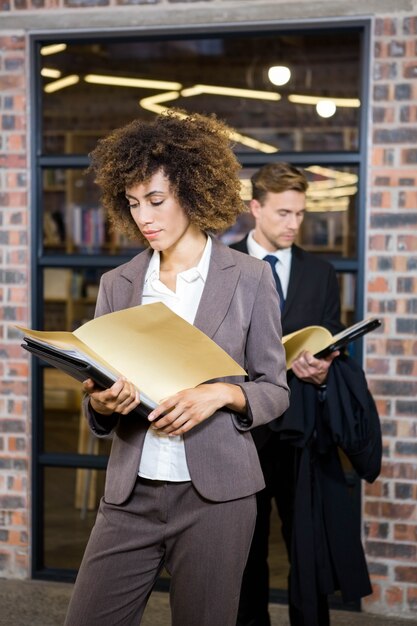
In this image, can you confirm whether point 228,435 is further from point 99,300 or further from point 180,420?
point 99,300

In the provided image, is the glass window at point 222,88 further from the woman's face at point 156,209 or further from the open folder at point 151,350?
the open folder at point 151,350

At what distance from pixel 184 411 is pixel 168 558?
0.39 m

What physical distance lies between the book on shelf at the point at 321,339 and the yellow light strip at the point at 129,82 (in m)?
7.48

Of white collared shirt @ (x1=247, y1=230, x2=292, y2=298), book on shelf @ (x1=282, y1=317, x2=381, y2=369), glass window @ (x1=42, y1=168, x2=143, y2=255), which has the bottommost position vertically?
book on shelf @ (x1=282, y1=317, x2=381, y2=369)

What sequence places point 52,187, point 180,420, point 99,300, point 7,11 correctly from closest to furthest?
point 180,420 → point 99,300 → point 7,11 → point 52,187

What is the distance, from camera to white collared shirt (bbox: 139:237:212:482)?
2.15 meters

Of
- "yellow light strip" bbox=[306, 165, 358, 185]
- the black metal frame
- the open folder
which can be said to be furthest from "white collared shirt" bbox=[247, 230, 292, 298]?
"yellow light strip" bbox=[306, 165, 358, 185]

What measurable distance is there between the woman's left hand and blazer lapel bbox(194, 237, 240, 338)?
0.17 m

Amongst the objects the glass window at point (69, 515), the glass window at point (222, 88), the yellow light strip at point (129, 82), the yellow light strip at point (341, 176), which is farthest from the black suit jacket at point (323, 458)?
the yellow light strip at point (129, 82)

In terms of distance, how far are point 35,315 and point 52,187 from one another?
224 inches

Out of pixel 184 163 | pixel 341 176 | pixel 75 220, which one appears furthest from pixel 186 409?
pixel 341 176

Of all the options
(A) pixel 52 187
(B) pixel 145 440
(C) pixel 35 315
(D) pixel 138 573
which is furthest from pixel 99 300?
(A) pixel 52 187

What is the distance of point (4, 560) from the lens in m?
4.24

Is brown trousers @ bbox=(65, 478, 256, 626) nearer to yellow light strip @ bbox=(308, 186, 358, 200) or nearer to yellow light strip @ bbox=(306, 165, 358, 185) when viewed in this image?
yellow light strip @ bbox=(306, 165, 358, 185)
